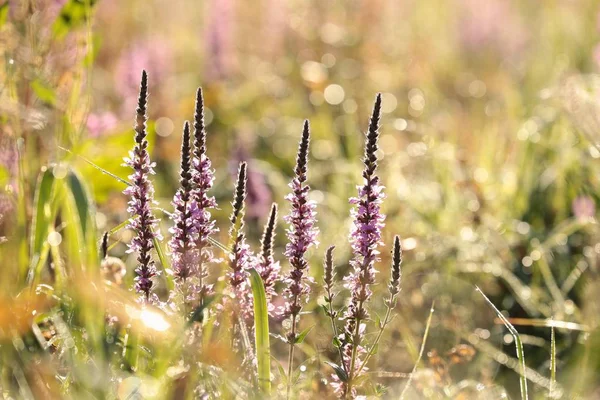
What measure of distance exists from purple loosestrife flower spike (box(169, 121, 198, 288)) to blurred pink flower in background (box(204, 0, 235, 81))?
4.46m

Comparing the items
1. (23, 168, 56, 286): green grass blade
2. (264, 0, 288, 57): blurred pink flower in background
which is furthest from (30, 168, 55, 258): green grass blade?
(264, 0, 288, 57): blurred pink flower in background

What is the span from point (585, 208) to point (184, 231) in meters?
2.22

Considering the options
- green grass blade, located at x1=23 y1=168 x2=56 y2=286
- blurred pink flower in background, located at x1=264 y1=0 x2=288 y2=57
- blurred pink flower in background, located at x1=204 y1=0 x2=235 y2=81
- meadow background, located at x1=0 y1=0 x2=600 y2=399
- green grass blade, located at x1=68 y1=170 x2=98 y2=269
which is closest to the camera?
green grass blade, located at x1=68 y1=170 x2=98 y2=269

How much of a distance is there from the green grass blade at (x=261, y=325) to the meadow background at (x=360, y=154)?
16 centimetres

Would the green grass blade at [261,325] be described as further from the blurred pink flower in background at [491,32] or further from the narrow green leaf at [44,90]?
the blurred pink flower in background at [491,32]

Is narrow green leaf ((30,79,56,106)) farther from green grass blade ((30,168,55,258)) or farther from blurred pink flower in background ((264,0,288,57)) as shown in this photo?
blurred pink flower in background ((264,0,288,57))

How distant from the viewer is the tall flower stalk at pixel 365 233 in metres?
1.74

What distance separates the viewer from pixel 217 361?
185cm

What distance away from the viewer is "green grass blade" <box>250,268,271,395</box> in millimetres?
1756

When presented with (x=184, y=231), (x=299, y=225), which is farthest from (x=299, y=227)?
(x=184, y=231)

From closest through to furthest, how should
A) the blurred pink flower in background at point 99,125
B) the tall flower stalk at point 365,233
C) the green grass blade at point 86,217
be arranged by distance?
the tall flower stalk at point 365,233, the green grass blade at point 86,217, the blurred pink flower in background at point 99,125

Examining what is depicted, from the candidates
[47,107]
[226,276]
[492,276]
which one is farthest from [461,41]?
[226,276]

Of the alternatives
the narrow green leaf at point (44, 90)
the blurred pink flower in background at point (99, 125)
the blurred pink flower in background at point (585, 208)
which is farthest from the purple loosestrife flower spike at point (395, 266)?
the blurred pink flower in background at point (99, 125)

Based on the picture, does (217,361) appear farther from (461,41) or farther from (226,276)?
(461,41)
